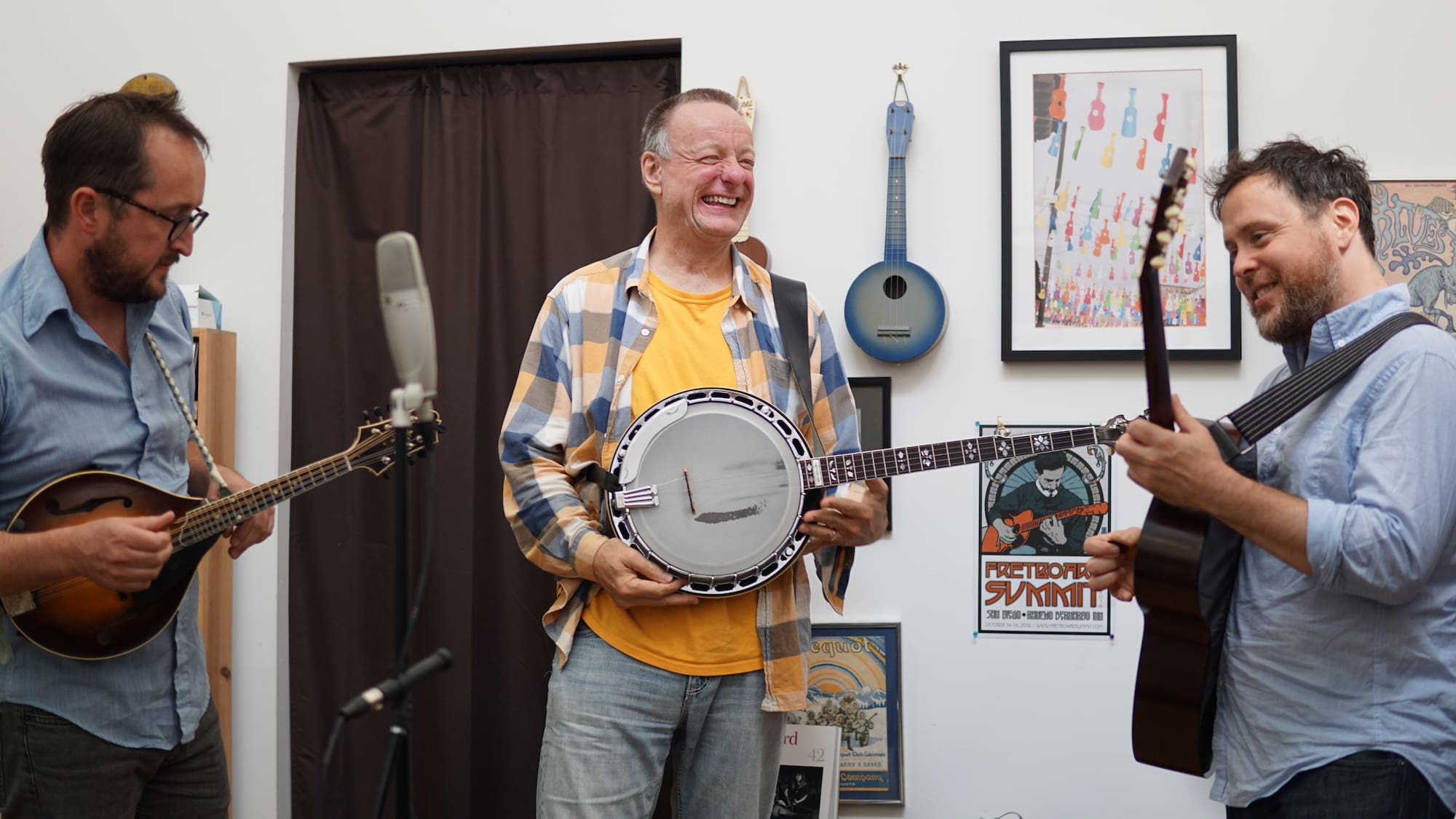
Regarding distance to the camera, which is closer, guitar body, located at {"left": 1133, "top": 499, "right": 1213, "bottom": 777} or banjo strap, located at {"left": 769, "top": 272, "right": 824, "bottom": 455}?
guitar body, located at {"left": 1133, "top": 499, "right": 1213, "bottom": 777}

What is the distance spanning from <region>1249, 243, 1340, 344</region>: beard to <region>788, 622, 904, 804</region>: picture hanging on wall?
1.38 metres

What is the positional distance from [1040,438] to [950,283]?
0.83 meters

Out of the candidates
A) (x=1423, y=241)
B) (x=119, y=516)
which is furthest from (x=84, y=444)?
(x=1423, y=241)

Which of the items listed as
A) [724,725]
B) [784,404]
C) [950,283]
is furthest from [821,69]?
[724,725]

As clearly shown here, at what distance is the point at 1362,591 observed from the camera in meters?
1.42

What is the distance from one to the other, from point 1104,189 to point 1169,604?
143 cm

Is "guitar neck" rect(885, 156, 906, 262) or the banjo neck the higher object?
"guitar neck" rect(885, 156, 906, 262)

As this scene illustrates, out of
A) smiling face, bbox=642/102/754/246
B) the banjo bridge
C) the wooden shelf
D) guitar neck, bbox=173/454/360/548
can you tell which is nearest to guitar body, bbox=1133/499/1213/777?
the banjo bridge

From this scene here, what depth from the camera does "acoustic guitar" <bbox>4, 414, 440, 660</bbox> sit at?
1.70 metres

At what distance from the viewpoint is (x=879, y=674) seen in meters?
2.73

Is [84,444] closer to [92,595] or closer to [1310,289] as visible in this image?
[92,595]

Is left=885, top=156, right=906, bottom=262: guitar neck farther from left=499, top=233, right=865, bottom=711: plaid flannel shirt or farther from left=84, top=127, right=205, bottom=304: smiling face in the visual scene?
left=84, top=127, right=205, bottom=304: smiling face

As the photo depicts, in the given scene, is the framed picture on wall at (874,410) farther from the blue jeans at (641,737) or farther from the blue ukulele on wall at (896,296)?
the blue jeans at (641,737)

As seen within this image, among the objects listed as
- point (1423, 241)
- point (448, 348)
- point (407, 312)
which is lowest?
point (407, 312)
